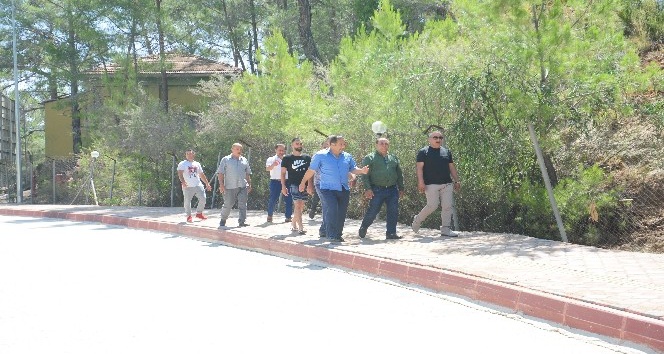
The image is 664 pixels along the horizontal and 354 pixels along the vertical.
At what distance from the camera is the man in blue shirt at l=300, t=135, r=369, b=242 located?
13.0 meters

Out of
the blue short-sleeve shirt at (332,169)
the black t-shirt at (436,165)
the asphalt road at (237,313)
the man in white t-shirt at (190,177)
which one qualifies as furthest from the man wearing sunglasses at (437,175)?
the man in white t-shirt at (190,177)

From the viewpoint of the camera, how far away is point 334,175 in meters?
13.0

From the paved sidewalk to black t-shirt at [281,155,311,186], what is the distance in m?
0.96

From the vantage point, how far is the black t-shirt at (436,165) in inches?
523

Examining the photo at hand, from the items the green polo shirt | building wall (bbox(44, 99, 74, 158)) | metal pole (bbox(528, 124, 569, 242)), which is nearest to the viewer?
metal pole (bbox(528, 124, 569, 242))

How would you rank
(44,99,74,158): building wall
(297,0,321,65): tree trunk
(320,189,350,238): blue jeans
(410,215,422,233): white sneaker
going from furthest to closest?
(44,99,74,158): building wall < (297,0,321,65): tree trunk < (410,215,422,233): white sneaker < (320,189,350,238): blue jeans

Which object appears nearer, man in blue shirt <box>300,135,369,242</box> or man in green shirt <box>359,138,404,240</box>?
man in blue shirt <box>300,135,369,242</box>

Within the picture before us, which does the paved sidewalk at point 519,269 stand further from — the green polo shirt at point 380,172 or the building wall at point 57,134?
the building wall at point 57,134

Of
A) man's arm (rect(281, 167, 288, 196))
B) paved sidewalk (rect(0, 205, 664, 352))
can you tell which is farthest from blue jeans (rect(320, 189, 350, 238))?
man's arm (rect(281, 167, 288, 196))

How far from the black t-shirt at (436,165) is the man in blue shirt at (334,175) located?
96 centimetres

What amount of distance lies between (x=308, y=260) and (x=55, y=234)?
25.2 feet

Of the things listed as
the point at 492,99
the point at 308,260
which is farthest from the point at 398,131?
the point at 308,260

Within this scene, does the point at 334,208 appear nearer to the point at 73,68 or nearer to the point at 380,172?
the point at 380,172

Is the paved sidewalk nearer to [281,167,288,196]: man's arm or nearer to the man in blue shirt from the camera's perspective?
the man in blue shirt
